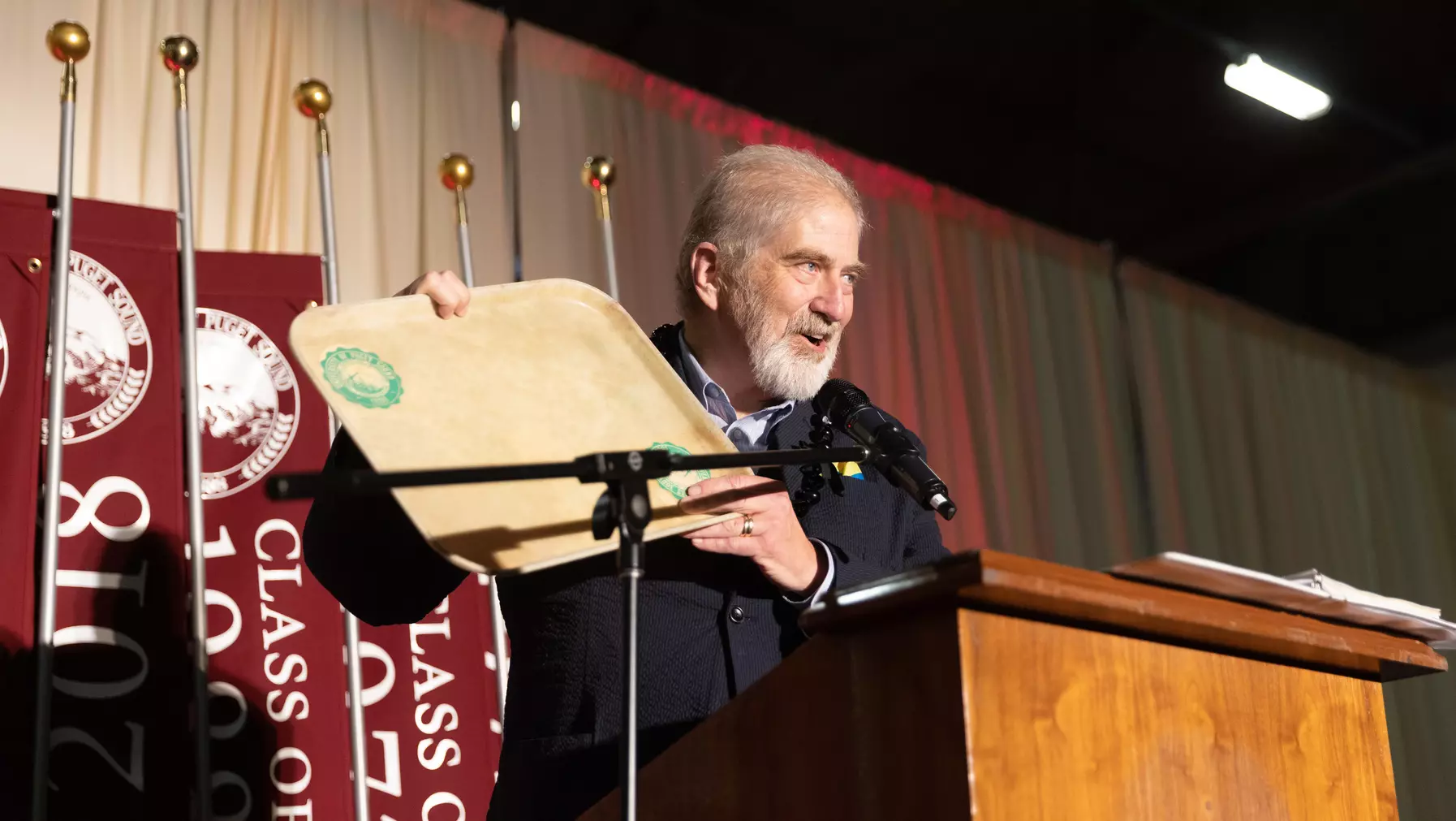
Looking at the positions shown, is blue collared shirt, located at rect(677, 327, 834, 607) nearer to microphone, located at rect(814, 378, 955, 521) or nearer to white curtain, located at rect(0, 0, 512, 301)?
microphone, located at rect(814, 378, 955, 521)

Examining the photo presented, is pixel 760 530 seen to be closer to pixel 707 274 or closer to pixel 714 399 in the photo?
pixel 714 399

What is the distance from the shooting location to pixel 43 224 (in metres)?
2.25

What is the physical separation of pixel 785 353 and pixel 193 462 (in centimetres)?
104

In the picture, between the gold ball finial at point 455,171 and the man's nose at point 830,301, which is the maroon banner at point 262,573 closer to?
the gold ball finial at point 455,171

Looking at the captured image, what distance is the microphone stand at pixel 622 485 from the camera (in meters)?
0.95

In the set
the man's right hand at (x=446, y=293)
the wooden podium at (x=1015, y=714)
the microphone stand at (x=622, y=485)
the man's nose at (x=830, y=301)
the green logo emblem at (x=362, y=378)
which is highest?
the man's nose at (x=830, y=301)

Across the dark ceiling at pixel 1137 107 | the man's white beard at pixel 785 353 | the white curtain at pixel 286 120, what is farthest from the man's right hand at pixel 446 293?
the dark ceiling at pixel 1137 107

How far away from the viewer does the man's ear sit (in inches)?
79.6

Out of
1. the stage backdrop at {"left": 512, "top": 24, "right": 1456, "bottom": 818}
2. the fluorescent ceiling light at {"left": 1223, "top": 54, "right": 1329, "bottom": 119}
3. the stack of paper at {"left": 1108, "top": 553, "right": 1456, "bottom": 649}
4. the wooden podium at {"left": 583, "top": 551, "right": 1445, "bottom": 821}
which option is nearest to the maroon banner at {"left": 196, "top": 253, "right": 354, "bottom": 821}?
the stage backdrop at {"left": 512, "top": 24, "right": 1456, "bottom": 818}

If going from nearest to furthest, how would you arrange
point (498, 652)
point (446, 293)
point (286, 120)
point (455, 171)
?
point (446, 293)
point (498, 652)
point (455, 171)
point (286, 120)

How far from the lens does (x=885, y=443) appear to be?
1321 millimetres

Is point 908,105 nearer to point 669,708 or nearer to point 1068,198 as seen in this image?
point 1068,198

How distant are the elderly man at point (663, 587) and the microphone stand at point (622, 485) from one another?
0.49 feet

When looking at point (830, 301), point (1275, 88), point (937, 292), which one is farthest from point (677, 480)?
point (1275, 88)
